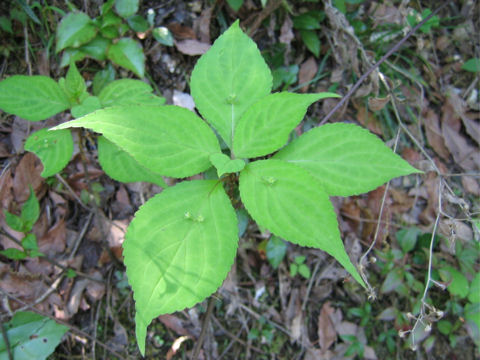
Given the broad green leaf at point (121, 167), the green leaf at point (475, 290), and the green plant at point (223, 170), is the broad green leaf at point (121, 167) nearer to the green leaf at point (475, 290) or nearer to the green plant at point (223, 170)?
the green plant at point (223, 170)

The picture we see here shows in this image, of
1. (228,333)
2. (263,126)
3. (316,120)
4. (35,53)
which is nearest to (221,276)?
(263,126)

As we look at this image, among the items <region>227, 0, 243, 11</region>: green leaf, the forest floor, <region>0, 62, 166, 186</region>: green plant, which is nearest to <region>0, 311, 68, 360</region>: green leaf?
the forest floor

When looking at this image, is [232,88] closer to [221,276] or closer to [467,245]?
[221,276]

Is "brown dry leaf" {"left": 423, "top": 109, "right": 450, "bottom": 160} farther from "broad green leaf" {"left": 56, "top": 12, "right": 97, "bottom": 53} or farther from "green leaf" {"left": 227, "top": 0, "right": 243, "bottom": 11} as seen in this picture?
"broad green leaf" {"left": 56, "top": 12, "right": 97, "bottom": 53}

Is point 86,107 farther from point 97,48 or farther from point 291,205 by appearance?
point 291,205

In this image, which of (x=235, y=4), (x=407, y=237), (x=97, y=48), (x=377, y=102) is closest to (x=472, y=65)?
(x=377, y=102)

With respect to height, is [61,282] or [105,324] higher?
[61,282]
